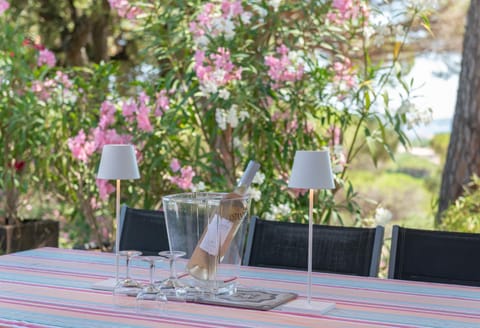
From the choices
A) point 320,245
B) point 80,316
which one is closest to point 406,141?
point 320,245

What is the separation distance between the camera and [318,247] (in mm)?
2855

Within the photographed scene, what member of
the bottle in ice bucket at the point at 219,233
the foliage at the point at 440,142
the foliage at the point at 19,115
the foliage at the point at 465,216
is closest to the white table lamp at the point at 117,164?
the bottle in ice bucket at the point at 219,233

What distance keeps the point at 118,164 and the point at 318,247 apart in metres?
0.78

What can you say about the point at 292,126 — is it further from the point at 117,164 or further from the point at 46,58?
the point at 117,164

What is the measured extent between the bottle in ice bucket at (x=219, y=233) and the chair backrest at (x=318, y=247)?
0.63 metres

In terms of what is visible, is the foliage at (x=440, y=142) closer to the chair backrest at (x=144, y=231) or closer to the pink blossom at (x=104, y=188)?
the pink blossom at (x=104, y=188)

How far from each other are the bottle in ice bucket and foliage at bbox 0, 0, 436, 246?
1.98 metres

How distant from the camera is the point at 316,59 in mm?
4402

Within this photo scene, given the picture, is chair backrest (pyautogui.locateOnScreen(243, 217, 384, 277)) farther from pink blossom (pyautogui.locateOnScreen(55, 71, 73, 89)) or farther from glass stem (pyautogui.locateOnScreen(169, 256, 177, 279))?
pink blossom (pyautogui.locateOnScreen(55, 71, 73, 89))

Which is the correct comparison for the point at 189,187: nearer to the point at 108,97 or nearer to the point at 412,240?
the point at 108,97

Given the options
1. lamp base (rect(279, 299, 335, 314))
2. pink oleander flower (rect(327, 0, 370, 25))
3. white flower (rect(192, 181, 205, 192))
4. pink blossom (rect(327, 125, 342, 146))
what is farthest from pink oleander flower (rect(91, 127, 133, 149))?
lamp base (rect(279, 299, 335, 314))

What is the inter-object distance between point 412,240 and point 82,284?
100 centimetres

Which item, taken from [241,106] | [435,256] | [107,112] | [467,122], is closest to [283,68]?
[241,106]

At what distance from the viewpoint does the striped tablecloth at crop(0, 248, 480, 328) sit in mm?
1990
